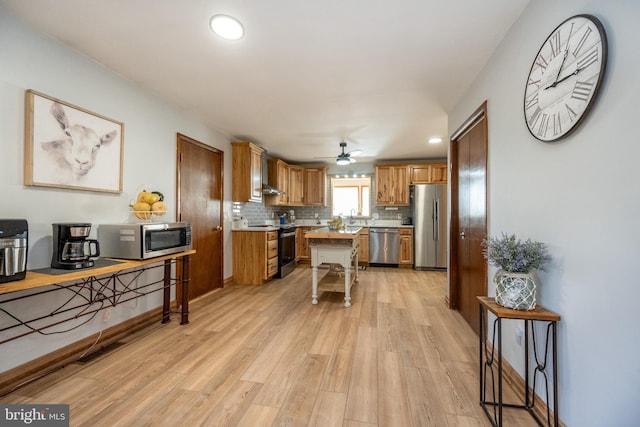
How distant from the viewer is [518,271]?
4.59ft

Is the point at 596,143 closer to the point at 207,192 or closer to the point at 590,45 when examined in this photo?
the point at 590,45

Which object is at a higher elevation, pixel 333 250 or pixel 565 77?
pixel 565 77

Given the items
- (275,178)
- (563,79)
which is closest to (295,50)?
(563,79)

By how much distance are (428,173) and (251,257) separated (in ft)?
13.6

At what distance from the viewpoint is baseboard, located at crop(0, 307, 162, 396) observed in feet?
5.57

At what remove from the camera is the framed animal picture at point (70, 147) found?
180cm

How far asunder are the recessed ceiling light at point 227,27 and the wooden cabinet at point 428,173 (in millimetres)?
4773

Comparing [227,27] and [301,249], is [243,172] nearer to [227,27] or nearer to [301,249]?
[301,249]

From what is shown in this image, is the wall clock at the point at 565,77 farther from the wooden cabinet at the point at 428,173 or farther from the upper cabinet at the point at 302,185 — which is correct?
the upper cabinet at the point at 302,185

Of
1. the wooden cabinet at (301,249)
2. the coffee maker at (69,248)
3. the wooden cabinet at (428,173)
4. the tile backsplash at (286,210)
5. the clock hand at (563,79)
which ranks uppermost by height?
the wooden cabinet at (428,173)

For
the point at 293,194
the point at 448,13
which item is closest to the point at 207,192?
the point at 293,194

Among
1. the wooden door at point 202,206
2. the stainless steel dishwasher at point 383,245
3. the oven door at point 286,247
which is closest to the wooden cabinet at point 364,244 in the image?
the stainless steel dishwasher at point 383,245

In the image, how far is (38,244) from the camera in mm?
1843

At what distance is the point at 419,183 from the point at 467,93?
325 cm
